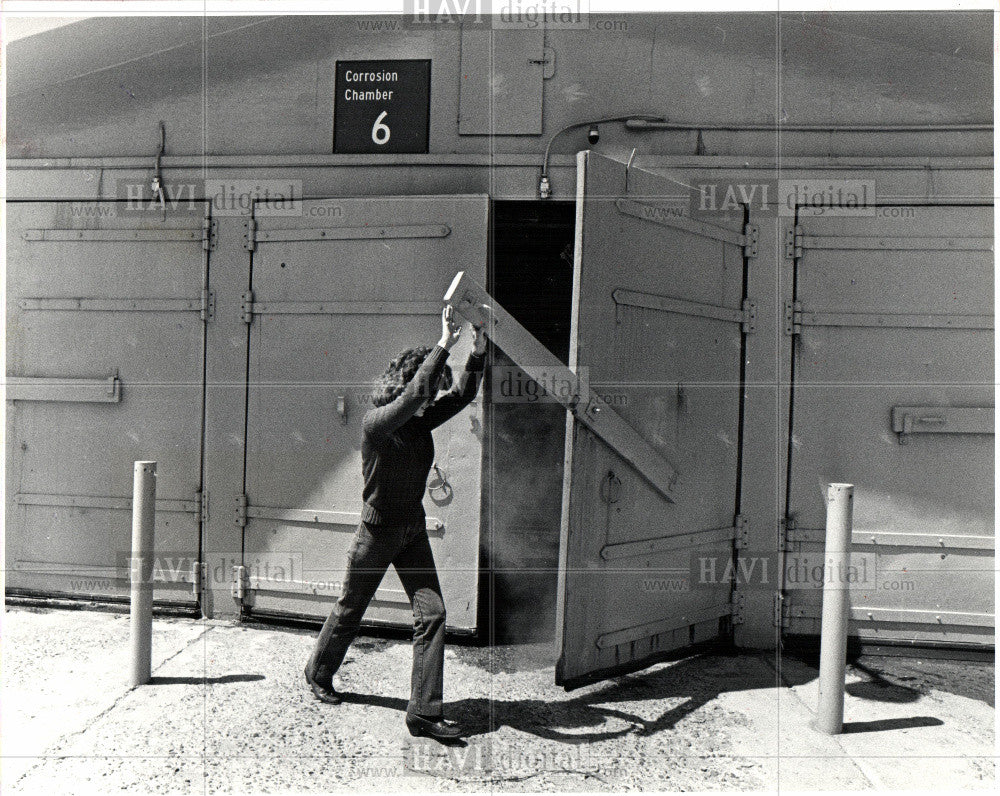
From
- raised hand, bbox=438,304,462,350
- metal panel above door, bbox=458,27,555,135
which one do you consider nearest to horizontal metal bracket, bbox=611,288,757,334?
raised hand, bbox=438,304,462,350

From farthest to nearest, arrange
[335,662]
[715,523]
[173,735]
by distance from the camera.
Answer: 1. [715,523]
2. [335,662]
3. [173,735]

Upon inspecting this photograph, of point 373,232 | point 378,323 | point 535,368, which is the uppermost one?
point 373,232

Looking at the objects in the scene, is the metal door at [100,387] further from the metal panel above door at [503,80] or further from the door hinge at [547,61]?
the door hinge at [547,61]

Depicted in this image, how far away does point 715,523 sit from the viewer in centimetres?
422

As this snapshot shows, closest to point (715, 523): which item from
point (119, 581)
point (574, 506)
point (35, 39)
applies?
point (574, 506)

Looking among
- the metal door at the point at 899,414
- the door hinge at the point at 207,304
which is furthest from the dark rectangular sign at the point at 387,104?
the metal door at the point at 899,414

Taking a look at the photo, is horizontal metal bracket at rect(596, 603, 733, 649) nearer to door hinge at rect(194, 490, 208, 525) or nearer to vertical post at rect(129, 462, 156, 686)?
vertical post at rect(129, 462, 156, 686)

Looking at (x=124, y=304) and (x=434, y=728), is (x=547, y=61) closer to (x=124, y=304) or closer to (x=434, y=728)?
(x=124, y=304)

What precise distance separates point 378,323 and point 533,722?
248 centimetres

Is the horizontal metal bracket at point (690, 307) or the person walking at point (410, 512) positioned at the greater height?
the horizontal metal bracket at point (690, 307)

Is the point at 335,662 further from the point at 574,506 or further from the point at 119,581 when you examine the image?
the point at 119,581

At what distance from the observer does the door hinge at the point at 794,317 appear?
4270 mm

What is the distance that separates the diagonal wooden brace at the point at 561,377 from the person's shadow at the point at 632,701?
40.4 inches

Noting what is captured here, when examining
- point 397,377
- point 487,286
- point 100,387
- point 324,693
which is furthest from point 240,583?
point 487,286
